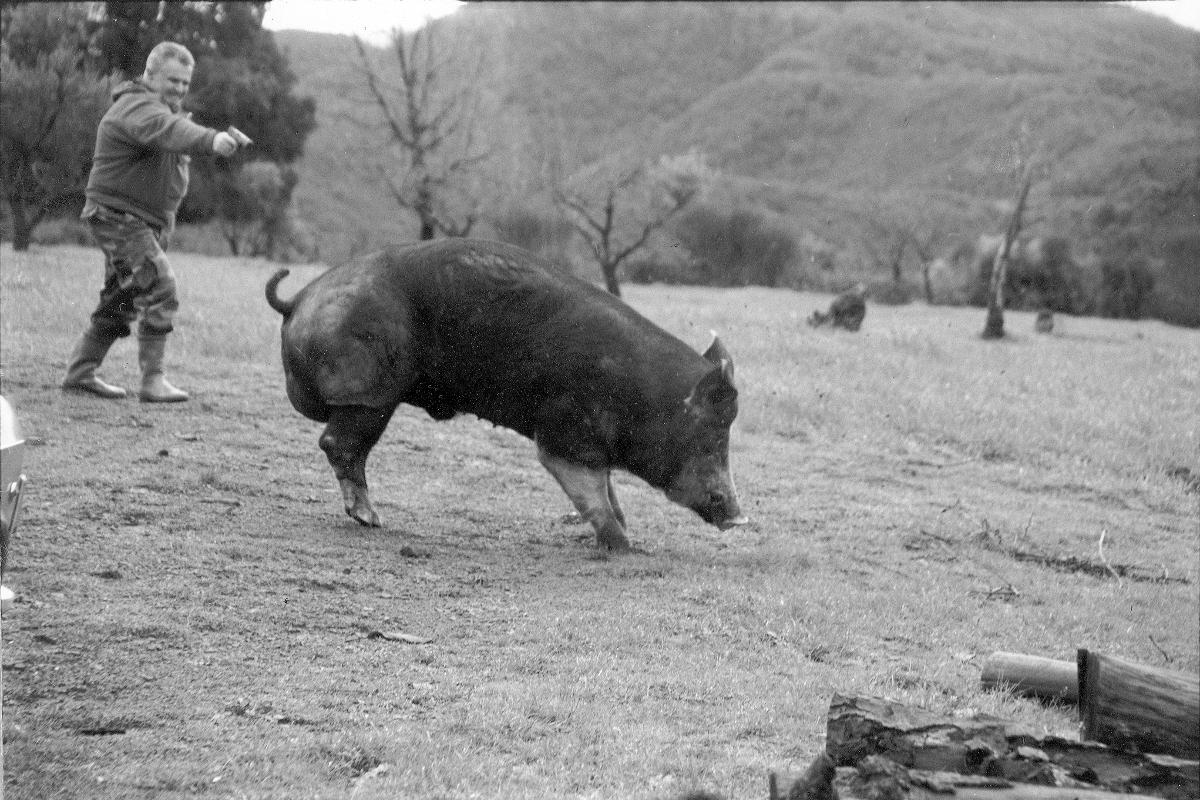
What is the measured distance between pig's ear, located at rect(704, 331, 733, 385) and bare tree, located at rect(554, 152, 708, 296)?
25.5 meters

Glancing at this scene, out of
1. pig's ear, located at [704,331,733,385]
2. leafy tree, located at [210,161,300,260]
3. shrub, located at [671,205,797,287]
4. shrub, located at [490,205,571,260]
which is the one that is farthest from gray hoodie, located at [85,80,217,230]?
shrub, located at [671,205,797,287]

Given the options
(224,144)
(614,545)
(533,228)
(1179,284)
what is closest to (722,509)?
(614,545)

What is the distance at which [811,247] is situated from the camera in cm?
A: 3641

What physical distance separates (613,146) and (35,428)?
106ft

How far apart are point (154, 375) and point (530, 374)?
3.93 meters

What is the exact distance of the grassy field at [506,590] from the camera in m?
4.32

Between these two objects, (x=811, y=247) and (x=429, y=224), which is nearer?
(x=429, y=224)

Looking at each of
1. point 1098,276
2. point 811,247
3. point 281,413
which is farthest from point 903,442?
point 811,247

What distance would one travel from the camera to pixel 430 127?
115 feet

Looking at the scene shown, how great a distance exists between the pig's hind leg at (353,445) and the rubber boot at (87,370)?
331 cm

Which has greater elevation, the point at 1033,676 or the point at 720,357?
the point at 720,357

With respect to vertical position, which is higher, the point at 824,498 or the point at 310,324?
the point at 310,324

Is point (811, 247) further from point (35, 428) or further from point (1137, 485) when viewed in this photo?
point (35, 428)

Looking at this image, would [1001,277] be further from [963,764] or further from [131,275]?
[963,764]
